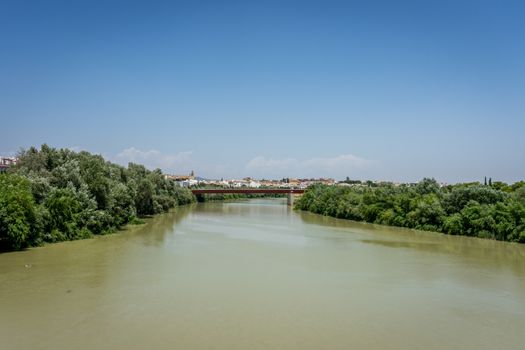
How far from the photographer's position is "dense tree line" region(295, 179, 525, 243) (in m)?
32.8

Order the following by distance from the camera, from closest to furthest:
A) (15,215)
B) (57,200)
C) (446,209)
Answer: (15,215), (57,200), (446,209)

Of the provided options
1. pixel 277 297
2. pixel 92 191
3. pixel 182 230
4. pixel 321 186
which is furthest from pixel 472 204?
pixel 321 186

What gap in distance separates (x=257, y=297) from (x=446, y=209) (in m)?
27.9

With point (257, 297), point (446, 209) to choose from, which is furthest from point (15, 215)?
point (446, 209)

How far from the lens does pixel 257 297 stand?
623 inches

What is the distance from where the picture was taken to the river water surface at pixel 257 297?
11898 millimetres

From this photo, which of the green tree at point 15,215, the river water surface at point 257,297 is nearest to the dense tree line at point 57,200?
the green tree at point 15,215

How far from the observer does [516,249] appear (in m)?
29.0

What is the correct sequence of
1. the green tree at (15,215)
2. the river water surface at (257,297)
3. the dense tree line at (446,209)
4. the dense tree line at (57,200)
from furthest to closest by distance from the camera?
the dense tree line at (446,209) → the dense tree line at (57,200) → the green tree at (15,215) → the river water surface at (257,297)

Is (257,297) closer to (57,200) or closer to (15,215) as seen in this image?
(15,215)

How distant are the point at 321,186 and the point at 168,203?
25350 mm

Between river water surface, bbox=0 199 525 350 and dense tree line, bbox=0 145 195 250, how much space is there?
4.13ft

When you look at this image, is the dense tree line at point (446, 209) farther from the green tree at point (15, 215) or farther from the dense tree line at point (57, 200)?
the green tree at point (15, 215)

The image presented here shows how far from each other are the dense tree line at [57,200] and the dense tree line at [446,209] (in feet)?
79.6
